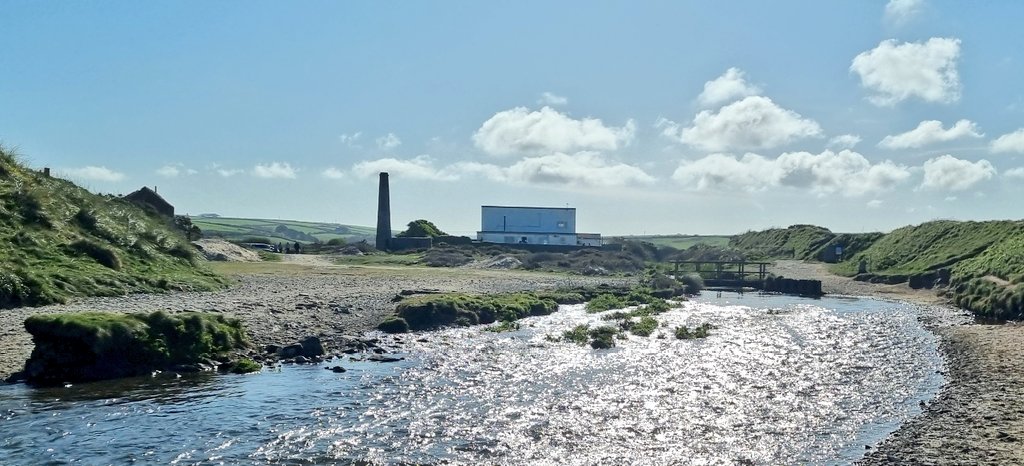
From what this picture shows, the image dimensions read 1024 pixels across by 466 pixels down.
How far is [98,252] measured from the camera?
36.9 meters

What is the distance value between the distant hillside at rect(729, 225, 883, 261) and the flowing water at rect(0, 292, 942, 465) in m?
81.5

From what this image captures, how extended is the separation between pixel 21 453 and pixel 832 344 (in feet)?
90.1

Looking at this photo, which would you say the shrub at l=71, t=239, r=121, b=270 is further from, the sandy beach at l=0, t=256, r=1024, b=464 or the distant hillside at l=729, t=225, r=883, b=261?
the distant hillside at l=729, t=225, r=883, b=261

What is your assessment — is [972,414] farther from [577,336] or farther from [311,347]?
[311,347]

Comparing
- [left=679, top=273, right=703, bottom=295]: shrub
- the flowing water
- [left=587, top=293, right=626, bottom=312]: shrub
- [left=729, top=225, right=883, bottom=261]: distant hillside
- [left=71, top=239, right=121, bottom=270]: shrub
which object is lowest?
the flowing water

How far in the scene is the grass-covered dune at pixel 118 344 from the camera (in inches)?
787

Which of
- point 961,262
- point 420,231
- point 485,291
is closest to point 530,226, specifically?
point 420,231

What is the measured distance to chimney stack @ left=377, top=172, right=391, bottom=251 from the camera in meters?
105

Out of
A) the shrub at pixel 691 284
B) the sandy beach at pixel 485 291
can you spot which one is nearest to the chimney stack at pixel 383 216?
the sandy beach at pixel 485 291

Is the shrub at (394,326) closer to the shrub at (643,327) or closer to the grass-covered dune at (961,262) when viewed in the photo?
the shrub at (643,327)

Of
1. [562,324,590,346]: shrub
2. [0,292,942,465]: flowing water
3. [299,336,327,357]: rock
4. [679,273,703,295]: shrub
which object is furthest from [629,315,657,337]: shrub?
[679,273,703,295]: shrub

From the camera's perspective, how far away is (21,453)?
558 inches

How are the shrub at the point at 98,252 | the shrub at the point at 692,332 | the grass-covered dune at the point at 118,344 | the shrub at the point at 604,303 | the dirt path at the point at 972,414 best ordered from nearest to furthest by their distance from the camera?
1. the dirt path at the point at 972,414
2. the grass-covered dune at the point at 118,344
3. the shrub at the point at 692,332
4. the shrub at the point at 98,252
5. the shrub at the point at 604,303

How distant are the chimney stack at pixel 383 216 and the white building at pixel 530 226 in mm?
→ 14949
